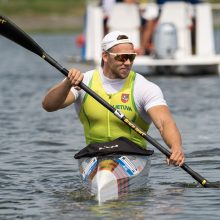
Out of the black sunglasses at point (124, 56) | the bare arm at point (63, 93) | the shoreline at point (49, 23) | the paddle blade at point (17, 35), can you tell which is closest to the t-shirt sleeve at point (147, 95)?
the black sunglasses at point (124, 56)

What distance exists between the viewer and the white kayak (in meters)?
10.2

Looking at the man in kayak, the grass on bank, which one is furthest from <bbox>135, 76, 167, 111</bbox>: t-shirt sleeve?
the grass on bank

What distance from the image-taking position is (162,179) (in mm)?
11820

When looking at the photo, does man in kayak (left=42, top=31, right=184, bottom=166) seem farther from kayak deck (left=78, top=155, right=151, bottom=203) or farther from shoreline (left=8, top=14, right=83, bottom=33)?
shoreline (left=8, top=14, right=83, bottom=33)

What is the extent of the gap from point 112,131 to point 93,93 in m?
0.51

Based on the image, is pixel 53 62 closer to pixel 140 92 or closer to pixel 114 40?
pixel 114 40

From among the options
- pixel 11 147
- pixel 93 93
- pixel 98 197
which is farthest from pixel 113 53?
pixel 11 147

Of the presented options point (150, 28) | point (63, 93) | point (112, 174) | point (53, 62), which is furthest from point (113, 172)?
point (150, 28)

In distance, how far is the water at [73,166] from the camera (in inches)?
392

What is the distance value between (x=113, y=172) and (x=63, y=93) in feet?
2.84

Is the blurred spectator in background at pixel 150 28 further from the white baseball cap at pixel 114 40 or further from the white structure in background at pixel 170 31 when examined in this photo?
the white baseball cap at pixel 114 40

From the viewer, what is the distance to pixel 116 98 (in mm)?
10586

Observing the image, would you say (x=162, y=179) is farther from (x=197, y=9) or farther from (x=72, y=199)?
(x=197, y=9)

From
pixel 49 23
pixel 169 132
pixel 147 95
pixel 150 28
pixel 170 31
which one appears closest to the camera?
pixel 169 132
